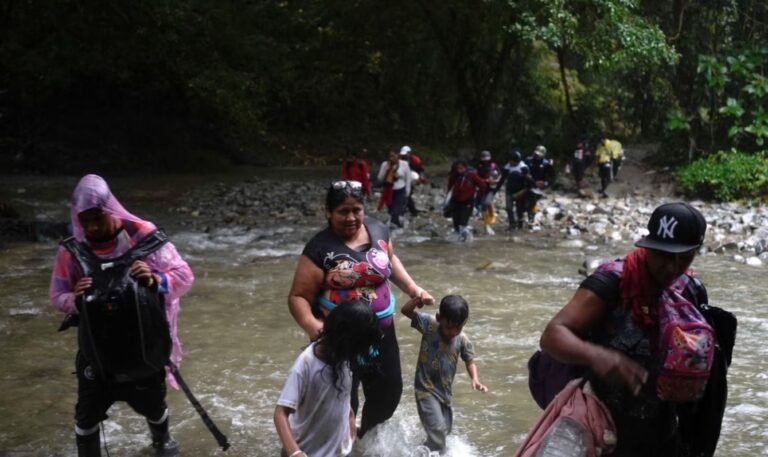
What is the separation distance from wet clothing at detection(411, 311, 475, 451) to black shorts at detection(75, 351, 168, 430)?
150cm

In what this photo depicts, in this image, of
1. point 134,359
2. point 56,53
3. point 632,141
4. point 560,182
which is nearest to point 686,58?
point 560,182

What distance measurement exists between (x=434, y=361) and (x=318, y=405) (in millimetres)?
1411

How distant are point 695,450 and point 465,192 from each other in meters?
10.9

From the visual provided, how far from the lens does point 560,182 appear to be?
23.2 m

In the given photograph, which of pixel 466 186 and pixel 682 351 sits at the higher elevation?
pixel 682 351

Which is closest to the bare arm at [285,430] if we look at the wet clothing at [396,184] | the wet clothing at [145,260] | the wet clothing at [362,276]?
the wet clothing at [362,276]

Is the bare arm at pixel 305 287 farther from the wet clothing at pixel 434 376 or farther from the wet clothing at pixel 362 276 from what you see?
the wet clothing at pixel 434 376

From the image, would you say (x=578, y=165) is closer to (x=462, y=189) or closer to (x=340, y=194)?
(x=462, y=189)

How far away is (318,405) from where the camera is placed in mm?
3566

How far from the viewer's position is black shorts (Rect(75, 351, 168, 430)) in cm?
407

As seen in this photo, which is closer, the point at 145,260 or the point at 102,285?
the point at 102,285

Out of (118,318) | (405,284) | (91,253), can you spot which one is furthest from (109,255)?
→ (405,284)

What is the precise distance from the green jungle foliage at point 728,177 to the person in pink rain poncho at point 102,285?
1756cm

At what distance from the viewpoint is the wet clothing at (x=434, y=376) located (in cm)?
484
